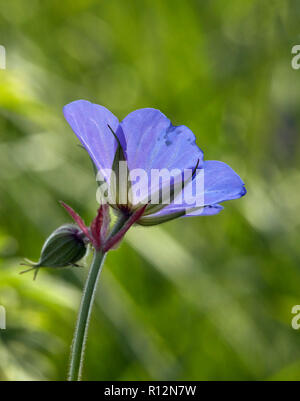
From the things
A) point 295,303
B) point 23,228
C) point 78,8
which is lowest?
point 295,303

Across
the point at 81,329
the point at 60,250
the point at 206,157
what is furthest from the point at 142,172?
the point at 206,157

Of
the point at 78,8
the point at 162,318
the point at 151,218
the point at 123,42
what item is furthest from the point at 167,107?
the point at 151,218

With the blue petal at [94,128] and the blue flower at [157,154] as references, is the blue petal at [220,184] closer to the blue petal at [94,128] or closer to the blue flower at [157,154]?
the blue flower at [157,154]

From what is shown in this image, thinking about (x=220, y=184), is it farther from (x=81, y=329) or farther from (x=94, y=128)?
(x=81, y=329)

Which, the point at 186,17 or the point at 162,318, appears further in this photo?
the point at 186,17

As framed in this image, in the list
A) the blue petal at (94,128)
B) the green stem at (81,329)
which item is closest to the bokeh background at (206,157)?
the blue petal at (94,128)

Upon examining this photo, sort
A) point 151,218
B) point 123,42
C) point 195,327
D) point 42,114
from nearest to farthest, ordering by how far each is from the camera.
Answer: point 151,218 < point 42,114 < point 195,327 < point 123,42
